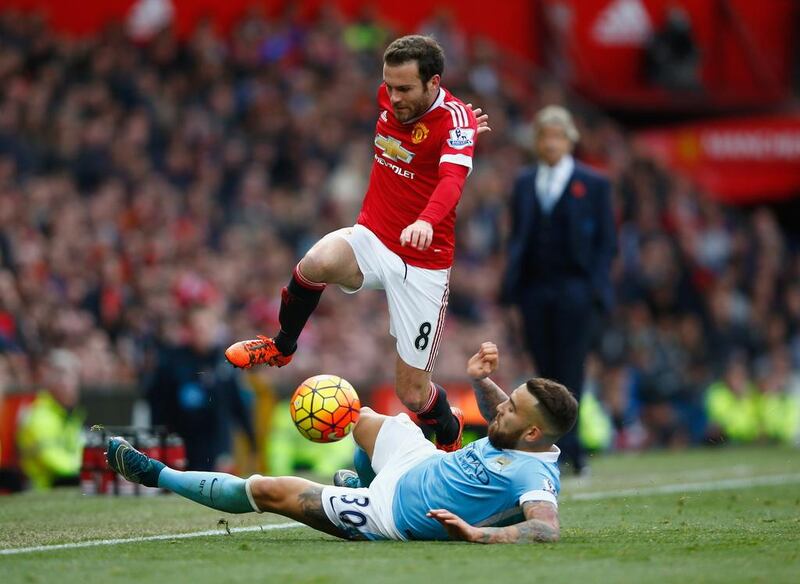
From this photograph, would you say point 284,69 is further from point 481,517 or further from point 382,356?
point 481,517

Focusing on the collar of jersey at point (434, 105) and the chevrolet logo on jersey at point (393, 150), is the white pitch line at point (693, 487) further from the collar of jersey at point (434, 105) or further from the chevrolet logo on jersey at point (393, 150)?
the collar of jersey at point (434, 105)

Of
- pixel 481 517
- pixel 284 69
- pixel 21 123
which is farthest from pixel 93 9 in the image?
pixel 481 517

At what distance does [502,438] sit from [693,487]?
15.2 feet

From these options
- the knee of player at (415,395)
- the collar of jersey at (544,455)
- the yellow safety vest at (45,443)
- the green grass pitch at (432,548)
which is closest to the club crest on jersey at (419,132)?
the knee of player at (415,395)

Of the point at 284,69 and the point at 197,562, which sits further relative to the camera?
the point at 284,69

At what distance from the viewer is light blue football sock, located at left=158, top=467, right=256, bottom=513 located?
7387 mm

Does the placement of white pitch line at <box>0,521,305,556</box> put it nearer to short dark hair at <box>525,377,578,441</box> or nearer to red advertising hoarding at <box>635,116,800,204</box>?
short dark hair at <box>525,377,578,441</box>

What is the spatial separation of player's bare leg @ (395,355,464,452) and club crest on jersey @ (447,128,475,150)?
4.22 feet

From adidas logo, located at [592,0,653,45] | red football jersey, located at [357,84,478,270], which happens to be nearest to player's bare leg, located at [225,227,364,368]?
red football jersey, located at [357,84,478,270]

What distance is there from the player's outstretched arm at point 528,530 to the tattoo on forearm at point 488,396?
1.03 meters

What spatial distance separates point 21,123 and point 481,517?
1030 centimetres

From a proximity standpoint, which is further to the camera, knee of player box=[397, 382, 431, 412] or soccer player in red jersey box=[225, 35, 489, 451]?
knee of player box=[397, 382, 431, 412]

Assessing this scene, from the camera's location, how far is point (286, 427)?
14.8 meters

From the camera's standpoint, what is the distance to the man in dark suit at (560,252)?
11.2 metres
